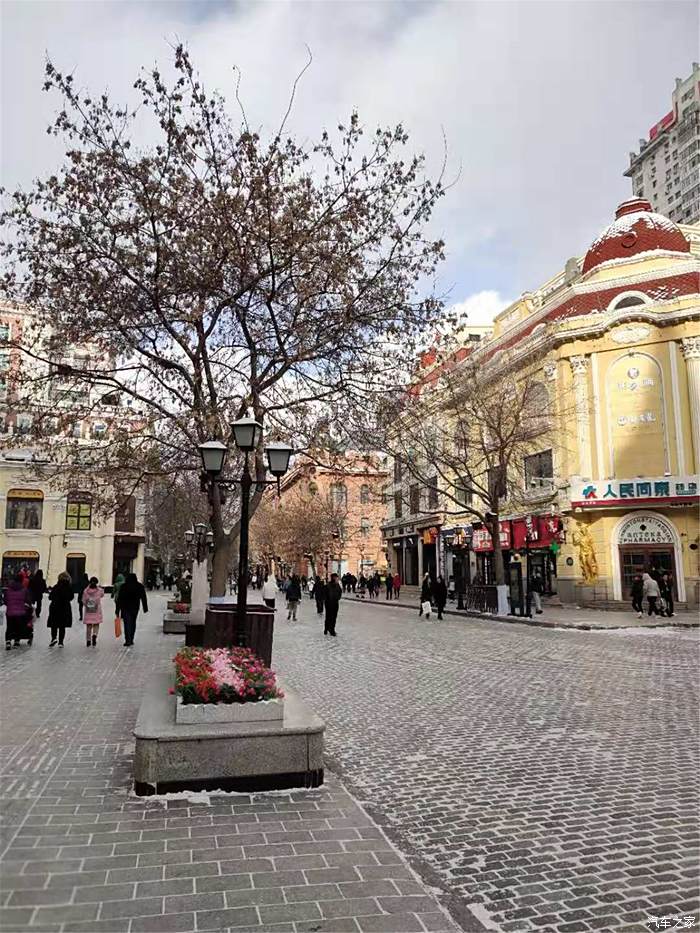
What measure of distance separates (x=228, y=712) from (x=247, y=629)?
4.20m

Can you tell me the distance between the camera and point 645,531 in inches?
1216

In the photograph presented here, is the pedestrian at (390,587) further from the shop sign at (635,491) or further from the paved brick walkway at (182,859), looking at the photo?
the paved brick walkway at (182,859)

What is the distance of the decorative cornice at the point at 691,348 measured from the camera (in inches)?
1196

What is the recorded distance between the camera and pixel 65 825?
4371 mm

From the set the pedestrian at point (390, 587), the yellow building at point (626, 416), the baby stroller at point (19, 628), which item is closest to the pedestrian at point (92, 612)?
the baby stroller at point (19, 628)

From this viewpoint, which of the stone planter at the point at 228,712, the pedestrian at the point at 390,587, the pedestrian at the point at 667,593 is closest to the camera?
the stone planter at the point at 228,712

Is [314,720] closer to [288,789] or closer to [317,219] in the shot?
[288,789]

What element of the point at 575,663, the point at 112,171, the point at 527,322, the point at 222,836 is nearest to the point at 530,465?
the point at 527,322

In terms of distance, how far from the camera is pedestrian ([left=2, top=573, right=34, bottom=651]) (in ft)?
48.2

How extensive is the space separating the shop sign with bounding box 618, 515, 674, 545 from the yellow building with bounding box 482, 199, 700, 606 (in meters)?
0.04

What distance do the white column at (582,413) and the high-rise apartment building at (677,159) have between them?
6648 cm

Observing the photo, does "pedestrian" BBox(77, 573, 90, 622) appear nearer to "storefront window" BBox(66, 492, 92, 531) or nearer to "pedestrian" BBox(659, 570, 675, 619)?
"storefront window" BBox(66, 492, 92, 531)

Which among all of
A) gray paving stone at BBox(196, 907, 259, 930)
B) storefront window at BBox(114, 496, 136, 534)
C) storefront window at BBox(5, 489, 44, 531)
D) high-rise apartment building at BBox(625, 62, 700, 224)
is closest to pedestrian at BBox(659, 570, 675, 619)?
gray paving stone at BBox(196, 907, 259, 930)

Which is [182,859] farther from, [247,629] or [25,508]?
[25,508]
